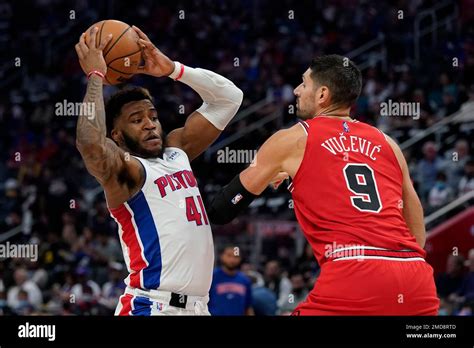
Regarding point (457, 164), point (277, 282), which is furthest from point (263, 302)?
point (457, 164)

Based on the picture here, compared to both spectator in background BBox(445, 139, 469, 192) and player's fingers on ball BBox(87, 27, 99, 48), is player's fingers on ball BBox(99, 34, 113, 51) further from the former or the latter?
spectator in background BBox(445, 139, 469, 192)

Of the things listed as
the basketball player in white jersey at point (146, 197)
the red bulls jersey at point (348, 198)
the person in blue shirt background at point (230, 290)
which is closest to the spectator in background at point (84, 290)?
the person in blue shirt background at point (230, 290)

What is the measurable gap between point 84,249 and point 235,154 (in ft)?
8.90

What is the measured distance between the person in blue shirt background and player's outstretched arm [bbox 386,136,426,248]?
5189 millimetres

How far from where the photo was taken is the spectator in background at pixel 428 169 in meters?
12.5

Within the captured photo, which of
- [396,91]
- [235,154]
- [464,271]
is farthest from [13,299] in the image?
[396,91]

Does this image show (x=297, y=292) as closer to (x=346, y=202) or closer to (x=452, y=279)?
(x=452, y=279)

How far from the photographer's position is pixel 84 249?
1300 cm

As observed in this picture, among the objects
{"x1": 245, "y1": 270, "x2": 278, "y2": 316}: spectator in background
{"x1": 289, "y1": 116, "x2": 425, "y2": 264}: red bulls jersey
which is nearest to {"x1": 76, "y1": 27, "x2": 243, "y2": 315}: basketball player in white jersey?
{"x1": 289, "y1": 116, "x2": 425, "y2": 264}: red bulls jersey

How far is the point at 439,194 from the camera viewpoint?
40.4 ft

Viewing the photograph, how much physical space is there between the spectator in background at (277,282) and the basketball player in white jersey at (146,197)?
5.72 m

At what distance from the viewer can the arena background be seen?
11.8m

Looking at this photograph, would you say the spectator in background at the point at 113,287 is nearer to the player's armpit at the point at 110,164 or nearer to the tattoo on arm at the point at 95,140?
the player's armpit at the point at 110,164
